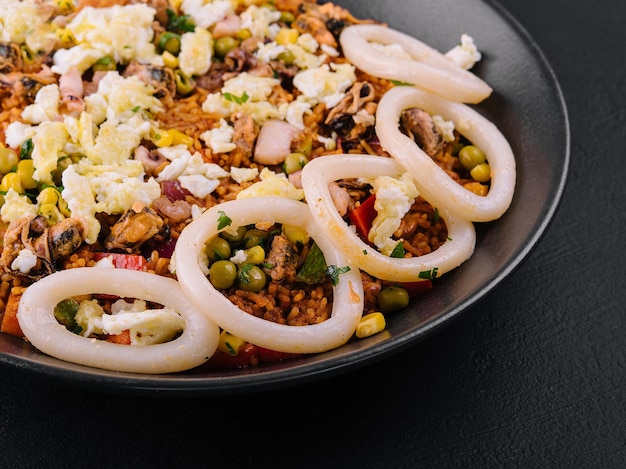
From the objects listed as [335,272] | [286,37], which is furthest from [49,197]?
[286,37]

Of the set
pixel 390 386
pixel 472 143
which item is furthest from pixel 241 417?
pixel 472 143

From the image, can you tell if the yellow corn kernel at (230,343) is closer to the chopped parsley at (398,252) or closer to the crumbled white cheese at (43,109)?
the chopped parsley at (398,252)

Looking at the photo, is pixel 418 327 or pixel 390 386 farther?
pixel 390 386

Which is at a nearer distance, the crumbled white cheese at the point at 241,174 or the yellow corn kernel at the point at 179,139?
the crumbled white cheese at the point at 241,174

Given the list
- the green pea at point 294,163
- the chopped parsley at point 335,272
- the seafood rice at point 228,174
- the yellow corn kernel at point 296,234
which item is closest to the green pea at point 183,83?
the seafood rice at point 228,174

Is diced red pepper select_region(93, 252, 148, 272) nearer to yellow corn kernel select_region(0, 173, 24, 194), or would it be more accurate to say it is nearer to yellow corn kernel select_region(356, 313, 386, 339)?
yellow corn kernel select_region(0, 173, 24, 194)

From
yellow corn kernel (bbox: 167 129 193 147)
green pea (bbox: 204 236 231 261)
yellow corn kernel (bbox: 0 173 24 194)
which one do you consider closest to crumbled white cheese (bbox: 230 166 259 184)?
yellow corn kernel (bbox: 167 129 193 147)

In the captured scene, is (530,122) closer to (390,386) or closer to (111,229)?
(390,386)
